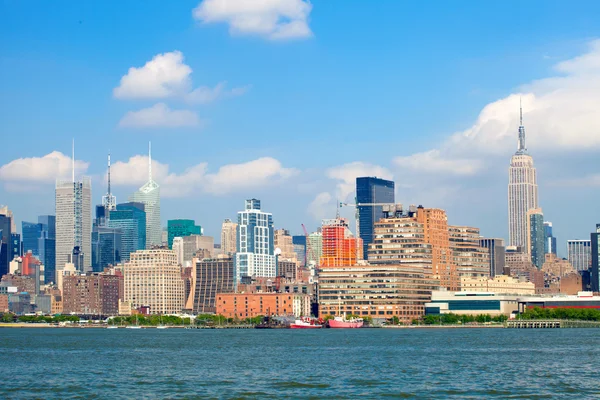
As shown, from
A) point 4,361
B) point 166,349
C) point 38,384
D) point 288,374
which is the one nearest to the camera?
point 38,384

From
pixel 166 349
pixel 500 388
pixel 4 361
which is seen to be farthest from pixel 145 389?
pixel 166 349

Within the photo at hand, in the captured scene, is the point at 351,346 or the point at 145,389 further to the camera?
the point at 351,346

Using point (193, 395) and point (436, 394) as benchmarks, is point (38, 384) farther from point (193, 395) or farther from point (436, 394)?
point (436, 394)

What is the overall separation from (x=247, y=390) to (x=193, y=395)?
6.46 metres

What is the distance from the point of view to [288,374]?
118000 mm

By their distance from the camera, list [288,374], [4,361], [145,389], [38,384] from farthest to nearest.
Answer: [4,361] → [288,374] → [38,384] → [145,389]

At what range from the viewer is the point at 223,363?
449 ft

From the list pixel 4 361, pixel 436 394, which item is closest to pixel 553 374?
pixel 436 394

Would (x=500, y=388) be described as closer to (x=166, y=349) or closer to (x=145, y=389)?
(x=145, y=389)

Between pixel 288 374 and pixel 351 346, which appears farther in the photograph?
pixel 351 346

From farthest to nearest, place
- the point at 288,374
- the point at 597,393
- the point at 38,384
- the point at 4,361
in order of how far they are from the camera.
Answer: the point at 4,361 < the point at 288,374 < the point at 38,384 < the point at 597,393

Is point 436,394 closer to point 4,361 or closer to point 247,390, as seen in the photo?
point 247,390

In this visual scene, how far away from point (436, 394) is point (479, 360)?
43279 mm

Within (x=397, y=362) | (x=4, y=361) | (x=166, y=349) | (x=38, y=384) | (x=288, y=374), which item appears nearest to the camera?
(x=38, y=384)
